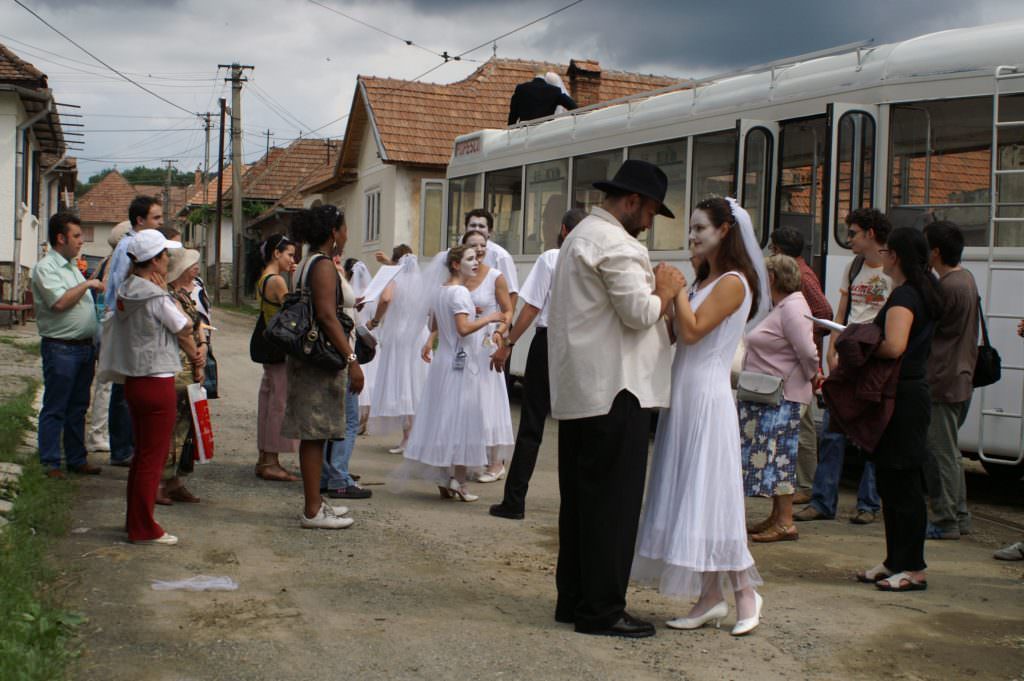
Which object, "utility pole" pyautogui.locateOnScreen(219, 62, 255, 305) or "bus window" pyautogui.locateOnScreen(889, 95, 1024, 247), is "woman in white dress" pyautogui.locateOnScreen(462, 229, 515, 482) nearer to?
"bus window" pyautogui.locateOnScreen(889, 95, 1024, 247)

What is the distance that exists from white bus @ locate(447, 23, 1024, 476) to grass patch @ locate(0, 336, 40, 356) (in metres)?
11.5

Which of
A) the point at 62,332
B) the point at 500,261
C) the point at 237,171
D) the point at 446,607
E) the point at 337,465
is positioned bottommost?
the point at 446,607

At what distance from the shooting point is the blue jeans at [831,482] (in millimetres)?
8328

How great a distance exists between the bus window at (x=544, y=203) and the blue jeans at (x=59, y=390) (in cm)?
694

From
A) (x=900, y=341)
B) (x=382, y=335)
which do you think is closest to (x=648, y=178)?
(x=900, y=341)

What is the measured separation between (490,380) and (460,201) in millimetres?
9460

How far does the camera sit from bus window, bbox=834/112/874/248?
9.75 meters

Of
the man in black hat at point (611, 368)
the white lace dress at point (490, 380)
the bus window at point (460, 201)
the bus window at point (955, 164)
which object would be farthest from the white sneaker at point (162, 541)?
the bus window at point (460, 201)

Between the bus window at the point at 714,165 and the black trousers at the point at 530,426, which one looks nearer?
the black trousers at the point at 530,426

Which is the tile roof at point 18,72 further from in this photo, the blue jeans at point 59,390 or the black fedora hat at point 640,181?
the black fedora hat at point 640,181

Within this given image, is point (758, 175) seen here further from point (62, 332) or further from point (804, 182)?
point (62, 332)

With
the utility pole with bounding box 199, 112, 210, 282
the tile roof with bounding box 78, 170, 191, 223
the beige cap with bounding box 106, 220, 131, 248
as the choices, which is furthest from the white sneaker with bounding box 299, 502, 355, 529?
the tile roof with bounding box 78, 170, 191, 223

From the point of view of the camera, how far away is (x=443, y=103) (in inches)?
1341

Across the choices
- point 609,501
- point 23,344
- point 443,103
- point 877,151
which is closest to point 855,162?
point 877,151
